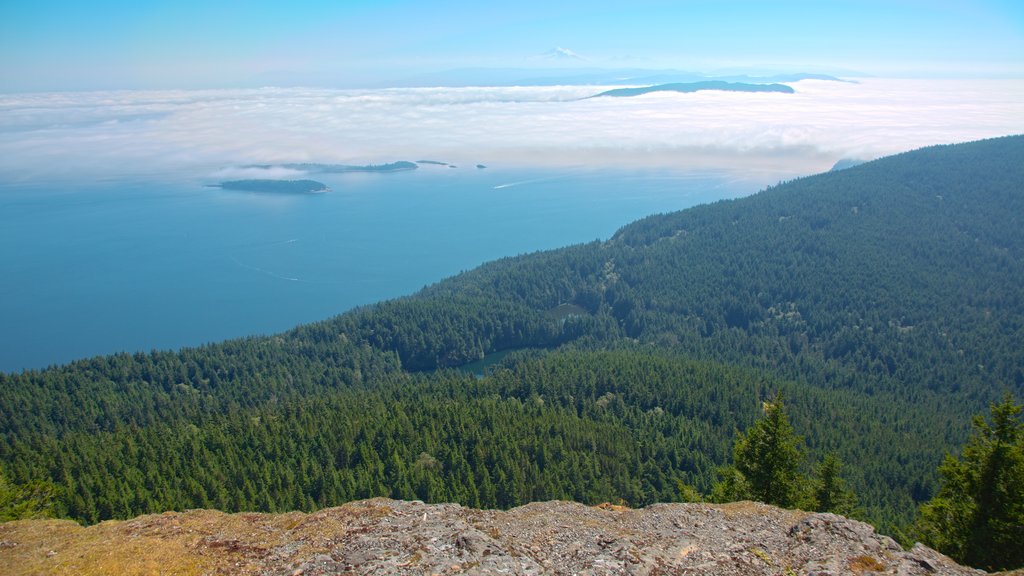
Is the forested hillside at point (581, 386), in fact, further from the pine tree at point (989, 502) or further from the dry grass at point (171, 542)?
the dry grass at point (171, 542)

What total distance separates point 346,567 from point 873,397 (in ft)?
406

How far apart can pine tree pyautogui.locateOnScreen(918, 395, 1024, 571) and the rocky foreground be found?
7.13 metres

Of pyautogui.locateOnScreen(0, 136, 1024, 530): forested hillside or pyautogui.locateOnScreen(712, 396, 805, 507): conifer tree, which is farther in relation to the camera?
pyautogui.locateOnScreen(0, 136, 1024, 530): forested hillside

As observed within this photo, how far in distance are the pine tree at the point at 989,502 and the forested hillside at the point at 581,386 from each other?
21916mm

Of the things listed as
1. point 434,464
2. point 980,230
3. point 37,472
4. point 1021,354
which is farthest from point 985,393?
point 37,472

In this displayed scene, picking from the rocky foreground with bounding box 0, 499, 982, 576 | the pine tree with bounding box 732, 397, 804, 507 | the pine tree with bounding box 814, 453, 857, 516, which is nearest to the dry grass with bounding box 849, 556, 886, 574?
the rocky foreground with bounding box 0, 499, 982, 576

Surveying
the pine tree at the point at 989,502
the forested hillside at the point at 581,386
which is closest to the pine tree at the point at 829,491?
the pine tree at the point at 989,502

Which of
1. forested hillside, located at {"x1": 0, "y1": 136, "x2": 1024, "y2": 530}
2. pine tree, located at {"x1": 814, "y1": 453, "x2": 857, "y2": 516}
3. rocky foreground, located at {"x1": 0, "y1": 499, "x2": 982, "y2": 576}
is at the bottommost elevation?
forested hillside, located at {"x1": 0, "y1": 136, "x2": 1024, "y2": 530}

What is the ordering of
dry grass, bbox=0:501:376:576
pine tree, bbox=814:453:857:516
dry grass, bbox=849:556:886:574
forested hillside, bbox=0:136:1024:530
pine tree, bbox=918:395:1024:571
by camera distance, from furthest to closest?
forested hillside, bbox=0:136:1024:530 → pine tree, bbox=814:453:857:516 → pine tree, bbox=918:395:1024:571 → dry grass, bbox=849:556:886:574 → dry grass, bbox=0:501:376:576

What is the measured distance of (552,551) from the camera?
21.0 metres

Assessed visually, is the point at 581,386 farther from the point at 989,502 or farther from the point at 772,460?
the point at 989,502

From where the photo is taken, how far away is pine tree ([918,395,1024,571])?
26.0 m

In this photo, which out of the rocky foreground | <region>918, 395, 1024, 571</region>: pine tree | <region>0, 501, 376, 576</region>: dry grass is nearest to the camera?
<region>0, 501, 376, 576</region>: dry grass

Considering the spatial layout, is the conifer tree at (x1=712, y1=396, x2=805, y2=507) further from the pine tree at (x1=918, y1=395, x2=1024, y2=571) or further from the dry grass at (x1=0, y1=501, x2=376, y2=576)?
the dry grass at (x1=0, y1=501, x2=376, y2=576)
